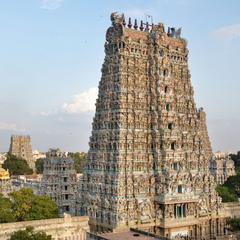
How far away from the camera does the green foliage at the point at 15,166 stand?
382 feet

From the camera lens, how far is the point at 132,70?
2282 inches

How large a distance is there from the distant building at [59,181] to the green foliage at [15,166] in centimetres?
4511

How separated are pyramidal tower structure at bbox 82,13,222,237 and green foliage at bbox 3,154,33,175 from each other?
6086 centimetres

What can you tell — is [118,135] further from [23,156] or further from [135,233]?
[23,156]

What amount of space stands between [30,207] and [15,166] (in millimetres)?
60712

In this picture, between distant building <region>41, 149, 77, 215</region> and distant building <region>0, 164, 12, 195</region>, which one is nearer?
distant building <region>41, 149, 77, 215</region>

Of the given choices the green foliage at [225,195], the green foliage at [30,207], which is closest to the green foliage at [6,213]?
the green foliage at [30,207]

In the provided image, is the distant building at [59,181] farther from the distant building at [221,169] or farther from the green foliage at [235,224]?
the distant building at [221,169]

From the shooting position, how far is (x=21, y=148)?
445 feet

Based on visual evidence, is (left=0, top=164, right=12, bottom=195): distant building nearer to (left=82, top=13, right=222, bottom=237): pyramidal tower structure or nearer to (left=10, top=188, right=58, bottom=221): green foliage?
(left=10, top=188, right=58, bottom=221): green foliage

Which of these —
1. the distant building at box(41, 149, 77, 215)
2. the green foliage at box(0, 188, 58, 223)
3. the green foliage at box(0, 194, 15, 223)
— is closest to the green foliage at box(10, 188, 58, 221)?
the green foliage at box(0, 188, 58, 223)

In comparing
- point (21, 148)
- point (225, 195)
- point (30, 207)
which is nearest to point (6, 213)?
point (30, 207)

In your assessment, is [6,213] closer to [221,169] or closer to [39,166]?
[221,169]

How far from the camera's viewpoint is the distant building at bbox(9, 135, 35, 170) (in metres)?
134
